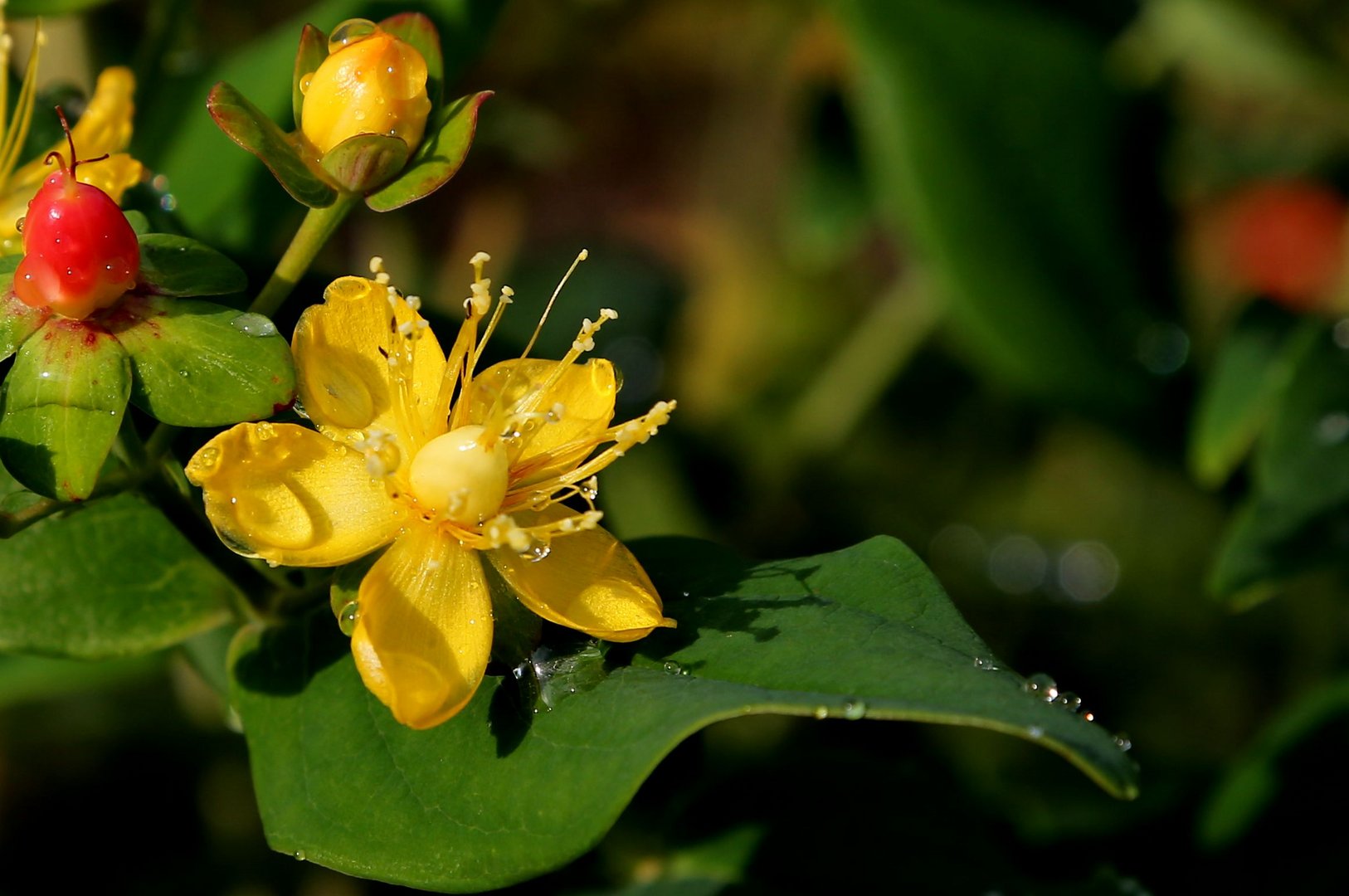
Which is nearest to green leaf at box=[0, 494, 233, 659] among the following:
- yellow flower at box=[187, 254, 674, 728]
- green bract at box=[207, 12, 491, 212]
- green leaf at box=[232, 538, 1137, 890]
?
green leaf at box=[232, 538, 1137, 890]

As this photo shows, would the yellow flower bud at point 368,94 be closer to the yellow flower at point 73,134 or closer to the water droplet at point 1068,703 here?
the yellow flower at point 73,134

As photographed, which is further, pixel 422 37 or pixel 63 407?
pixel 422 37

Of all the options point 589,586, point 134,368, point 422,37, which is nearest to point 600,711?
point 589,586

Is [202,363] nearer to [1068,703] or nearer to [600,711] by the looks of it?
[600,711]

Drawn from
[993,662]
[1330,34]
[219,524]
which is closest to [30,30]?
[219,524]

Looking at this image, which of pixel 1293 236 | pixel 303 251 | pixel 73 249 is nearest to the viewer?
pixel 73 249
